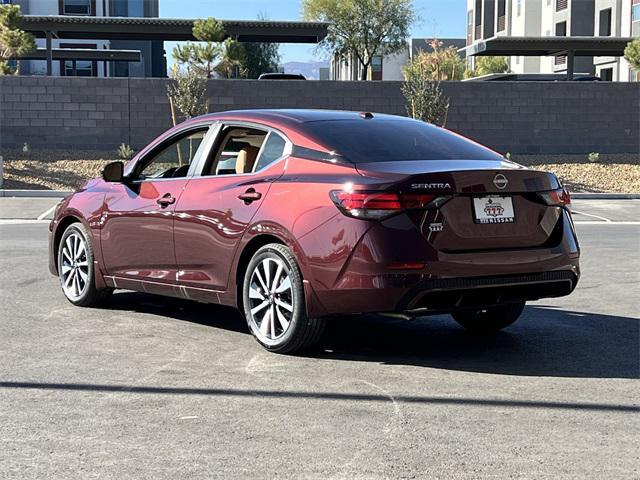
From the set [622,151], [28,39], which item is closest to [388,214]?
[622,151]

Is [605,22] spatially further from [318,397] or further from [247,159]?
[318,397]

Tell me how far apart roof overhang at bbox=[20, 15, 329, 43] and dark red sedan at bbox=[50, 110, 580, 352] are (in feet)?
114

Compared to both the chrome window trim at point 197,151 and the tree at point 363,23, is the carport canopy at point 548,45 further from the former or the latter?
the chrome window trim at point 197,151

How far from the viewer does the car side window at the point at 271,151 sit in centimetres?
709

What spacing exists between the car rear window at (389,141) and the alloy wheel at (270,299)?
90cm

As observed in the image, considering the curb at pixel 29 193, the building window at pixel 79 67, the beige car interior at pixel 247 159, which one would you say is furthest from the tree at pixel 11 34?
the beige car interior at pixel 247 159

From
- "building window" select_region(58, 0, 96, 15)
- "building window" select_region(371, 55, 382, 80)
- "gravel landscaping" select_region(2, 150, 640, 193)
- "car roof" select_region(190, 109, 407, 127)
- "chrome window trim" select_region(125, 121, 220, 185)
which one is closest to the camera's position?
"car roof" select_region(190, 109, 407, 127)

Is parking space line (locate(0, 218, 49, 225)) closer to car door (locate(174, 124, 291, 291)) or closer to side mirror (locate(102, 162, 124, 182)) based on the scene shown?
side mirror (locate(102, 162, 124, 182))

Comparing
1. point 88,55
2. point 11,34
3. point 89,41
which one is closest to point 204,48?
point 11,34

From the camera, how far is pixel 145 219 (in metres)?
7.98

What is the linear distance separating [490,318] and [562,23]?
61855mm

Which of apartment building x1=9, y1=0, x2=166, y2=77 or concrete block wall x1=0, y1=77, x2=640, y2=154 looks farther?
apartment building x1=9, y1=0, x2=166, y2=77

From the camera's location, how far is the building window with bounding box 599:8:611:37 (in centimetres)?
6059

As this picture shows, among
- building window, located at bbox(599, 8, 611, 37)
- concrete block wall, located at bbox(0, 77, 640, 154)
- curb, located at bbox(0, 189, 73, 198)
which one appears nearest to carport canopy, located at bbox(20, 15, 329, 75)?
concrete block wall, located at bbox(0, 77, 640, 154)
